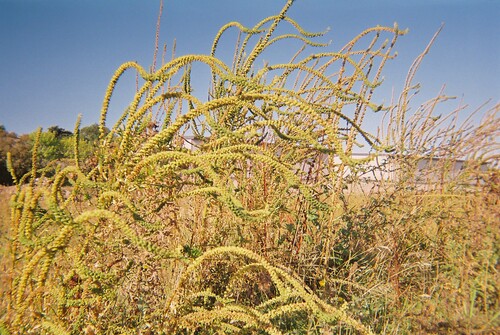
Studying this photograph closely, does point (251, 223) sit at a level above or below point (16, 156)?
below

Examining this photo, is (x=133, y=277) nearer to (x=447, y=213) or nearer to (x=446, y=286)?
(x=446, y=286)

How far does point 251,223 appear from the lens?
1709 mm

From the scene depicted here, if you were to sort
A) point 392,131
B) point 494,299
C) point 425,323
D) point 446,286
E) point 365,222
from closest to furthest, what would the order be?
1. point 425,323
2. point 494,299
3. point 446,286
4. point 365,222
5. point 392,131

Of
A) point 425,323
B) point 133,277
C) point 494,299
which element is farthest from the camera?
point 494,299

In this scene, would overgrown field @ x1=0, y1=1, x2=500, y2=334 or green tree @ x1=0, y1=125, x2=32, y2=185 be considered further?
green tree @ x1=0, y1=125, x2=32, y2=185

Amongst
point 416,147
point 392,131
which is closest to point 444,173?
point 416,147

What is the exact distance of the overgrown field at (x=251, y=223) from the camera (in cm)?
85

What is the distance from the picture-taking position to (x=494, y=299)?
1735 mm

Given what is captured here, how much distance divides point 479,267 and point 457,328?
67cm

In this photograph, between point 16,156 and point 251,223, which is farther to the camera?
point 16,156

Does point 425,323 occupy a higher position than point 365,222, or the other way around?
point 365,222

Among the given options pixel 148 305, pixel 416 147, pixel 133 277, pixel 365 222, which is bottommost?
pixel 148 305

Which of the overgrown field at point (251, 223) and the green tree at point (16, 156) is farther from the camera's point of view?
the green tree at point (16, 156)

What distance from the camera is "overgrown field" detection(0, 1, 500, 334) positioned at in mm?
846
